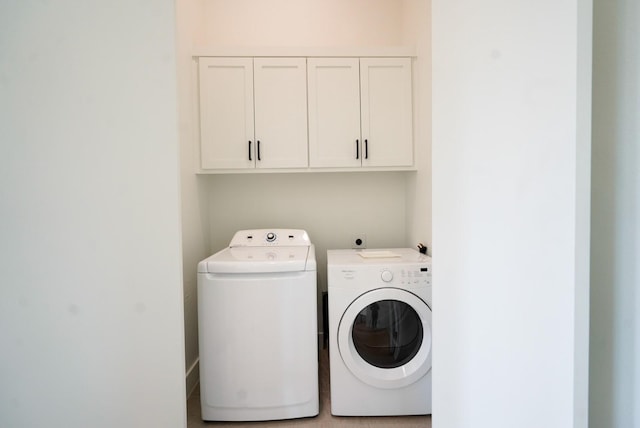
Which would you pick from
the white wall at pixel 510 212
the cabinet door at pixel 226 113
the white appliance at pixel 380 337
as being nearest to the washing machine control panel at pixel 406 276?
the white appliance at pixel 380 337

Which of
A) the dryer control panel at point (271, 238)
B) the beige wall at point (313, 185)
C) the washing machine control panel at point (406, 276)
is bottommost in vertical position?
the washing machine control panel at point (406, 276)

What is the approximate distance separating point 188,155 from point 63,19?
972 millimetres

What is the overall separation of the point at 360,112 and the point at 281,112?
55 cm

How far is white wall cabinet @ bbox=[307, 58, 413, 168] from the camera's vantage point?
230cm

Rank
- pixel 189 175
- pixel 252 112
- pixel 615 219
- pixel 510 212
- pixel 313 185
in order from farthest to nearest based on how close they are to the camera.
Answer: pixel 313 185, pixel 252 112, pixel 189 175, pixel 510 212, pixel 615 219

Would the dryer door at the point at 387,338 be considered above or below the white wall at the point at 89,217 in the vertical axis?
below

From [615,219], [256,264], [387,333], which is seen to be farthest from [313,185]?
[615,219]

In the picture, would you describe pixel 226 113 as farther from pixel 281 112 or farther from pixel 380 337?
pixel 380 337

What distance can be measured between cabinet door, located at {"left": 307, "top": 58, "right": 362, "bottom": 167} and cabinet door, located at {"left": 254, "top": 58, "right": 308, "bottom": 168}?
62mm

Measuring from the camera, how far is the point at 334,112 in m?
2.32

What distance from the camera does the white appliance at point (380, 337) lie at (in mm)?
1829

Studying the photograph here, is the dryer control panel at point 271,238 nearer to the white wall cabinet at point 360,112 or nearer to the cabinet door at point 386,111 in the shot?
the white wall cabinet at point 360,112

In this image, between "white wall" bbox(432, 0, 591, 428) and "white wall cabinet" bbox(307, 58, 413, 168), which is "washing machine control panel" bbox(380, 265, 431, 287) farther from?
"white wall cabinet" bbox(307, 58, 413, 168)

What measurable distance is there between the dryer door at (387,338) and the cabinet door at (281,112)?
107 cm
